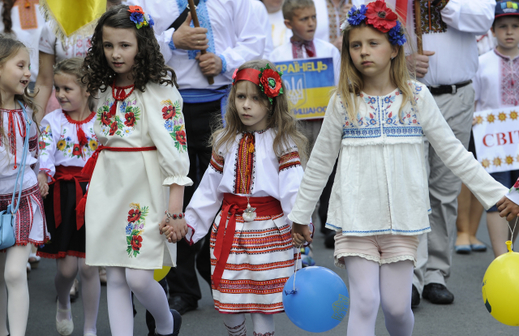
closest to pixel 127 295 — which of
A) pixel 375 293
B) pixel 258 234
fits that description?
pixel 258 234

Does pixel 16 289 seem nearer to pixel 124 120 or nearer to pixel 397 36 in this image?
pixel 124 120

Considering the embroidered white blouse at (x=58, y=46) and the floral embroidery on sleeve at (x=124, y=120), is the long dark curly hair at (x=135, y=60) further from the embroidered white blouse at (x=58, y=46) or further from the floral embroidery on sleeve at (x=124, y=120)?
the embroidered white blouse at (x=58, y=46)

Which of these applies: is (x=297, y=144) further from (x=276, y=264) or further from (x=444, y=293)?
(x=444, y=293)

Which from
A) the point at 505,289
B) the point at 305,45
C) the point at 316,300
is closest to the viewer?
the point at 505,289

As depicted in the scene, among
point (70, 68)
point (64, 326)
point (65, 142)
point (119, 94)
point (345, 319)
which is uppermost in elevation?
point (70, 68)

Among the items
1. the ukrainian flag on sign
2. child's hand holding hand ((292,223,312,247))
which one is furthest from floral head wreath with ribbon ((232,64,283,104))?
the ukrainian flag on sign

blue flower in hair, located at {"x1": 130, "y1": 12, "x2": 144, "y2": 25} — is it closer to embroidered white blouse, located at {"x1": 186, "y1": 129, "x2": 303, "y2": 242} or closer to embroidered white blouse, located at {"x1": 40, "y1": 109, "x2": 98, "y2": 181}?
embroidered white blouse, located at {"x1": 186, "y1": 129, "x2": 303, "y2": 242}

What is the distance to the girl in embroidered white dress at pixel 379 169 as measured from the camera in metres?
3.45

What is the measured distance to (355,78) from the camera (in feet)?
11.8

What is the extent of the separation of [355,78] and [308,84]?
284 centimetres

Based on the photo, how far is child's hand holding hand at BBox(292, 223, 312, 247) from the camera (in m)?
3.60

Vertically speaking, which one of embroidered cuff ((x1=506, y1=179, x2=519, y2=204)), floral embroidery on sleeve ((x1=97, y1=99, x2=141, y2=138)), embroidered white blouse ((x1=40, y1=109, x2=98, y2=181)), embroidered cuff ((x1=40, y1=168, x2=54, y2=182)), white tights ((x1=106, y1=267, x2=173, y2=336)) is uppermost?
floral embroidery on sleeve ((x1=97, y1=99, x2=141, y2=138))

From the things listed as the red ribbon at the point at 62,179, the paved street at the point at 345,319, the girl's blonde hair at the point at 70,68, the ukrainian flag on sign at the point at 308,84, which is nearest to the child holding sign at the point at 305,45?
the ukrainian flag on sign at the point at 308,84

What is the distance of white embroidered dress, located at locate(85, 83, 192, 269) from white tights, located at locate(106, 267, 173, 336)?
0.07 m
